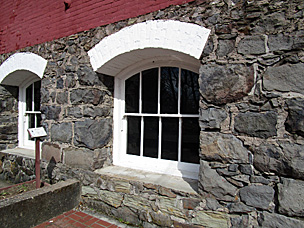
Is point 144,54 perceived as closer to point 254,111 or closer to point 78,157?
point 254,111

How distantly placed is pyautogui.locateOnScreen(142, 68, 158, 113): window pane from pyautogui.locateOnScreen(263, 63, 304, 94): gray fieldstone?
150 cm

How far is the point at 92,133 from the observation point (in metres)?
2.93

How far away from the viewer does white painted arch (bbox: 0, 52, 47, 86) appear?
142 inches

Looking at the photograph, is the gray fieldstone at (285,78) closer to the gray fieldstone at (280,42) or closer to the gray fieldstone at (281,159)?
the gray fieldstone at (280,42)

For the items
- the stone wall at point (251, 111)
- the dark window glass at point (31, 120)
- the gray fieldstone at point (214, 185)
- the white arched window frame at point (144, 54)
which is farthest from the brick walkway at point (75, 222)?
the dark window glass at point (31, 120)

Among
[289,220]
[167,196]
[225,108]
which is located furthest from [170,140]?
[289,220]

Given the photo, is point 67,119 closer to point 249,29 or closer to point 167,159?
point 167,159

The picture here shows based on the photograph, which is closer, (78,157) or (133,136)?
(78,157)

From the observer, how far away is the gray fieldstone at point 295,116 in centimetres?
173

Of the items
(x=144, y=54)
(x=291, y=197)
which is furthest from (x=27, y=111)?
(x=291, y=197)

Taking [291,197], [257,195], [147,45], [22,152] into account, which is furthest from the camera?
[22,152]

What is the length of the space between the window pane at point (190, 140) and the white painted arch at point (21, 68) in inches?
107

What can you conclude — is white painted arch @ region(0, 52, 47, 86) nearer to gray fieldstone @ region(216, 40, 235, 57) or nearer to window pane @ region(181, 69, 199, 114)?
window pane @ region(181, 69, 199, 114)

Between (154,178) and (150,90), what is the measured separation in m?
1.28
